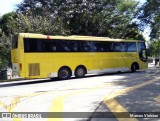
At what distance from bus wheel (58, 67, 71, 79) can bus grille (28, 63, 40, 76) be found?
189 centimetres

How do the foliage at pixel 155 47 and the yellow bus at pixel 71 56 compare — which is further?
the foliage at pixel 155 47

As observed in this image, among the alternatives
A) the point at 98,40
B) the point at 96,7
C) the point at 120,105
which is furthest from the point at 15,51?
the point at 96,7

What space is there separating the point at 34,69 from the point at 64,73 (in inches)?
102

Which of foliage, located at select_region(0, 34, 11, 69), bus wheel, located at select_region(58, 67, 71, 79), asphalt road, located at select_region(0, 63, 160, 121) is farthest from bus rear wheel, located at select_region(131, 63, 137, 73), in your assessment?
asphalt road, located at select_region(0, 63, 160, 121)

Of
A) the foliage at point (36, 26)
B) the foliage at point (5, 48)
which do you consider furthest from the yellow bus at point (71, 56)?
the foliage at point (5, 48)

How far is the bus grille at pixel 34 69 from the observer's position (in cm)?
2129

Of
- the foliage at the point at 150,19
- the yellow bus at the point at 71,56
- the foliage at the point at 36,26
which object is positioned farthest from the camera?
the foliage at the point at 150,19

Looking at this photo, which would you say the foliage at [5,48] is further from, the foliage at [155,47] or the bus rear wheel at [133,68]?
the foliage at [155,47]

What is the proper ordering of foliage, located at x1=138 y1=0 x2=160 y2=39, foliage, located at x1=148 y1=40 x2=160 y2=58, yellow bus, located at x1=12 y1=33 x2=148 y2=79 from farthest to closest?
1. foliage, located at x1=148 y1=40 x2=160 y2=58
2. foliage, located at x1=138 y1=0 x2=160 y2=39
3. yellow bus, located at x1=12 y1=33 x2=148 y2=79

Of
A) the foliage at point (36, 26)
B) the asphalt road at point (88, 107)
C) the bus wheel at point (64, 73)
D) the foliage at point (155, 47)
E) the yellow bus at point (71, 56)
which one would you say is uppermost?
the foliage at point (36, 26)

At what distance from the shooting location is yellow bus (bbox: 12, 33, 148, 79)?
2117 cm

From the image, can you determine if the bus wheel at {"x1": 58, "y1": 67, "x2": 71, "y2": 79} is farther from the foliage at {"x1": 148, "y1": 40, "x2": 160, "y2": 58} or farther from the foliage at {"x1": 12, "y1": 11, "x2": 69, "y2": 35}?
the foliage at {"x1": 148, "y1": 40, "x2": 160, "y2": 58}

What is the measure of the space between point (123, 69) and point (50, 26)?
8056mm

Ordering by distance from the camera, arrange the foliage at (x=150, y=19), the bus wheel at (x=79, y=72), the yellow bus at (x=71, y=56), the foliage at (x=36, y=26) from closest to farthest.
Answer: the yellow bus at (x=71, y=56), the bus wheel at (x=79, y=72), the foliage at (x=36, y=26), the foliage at (x=150, y=19)
